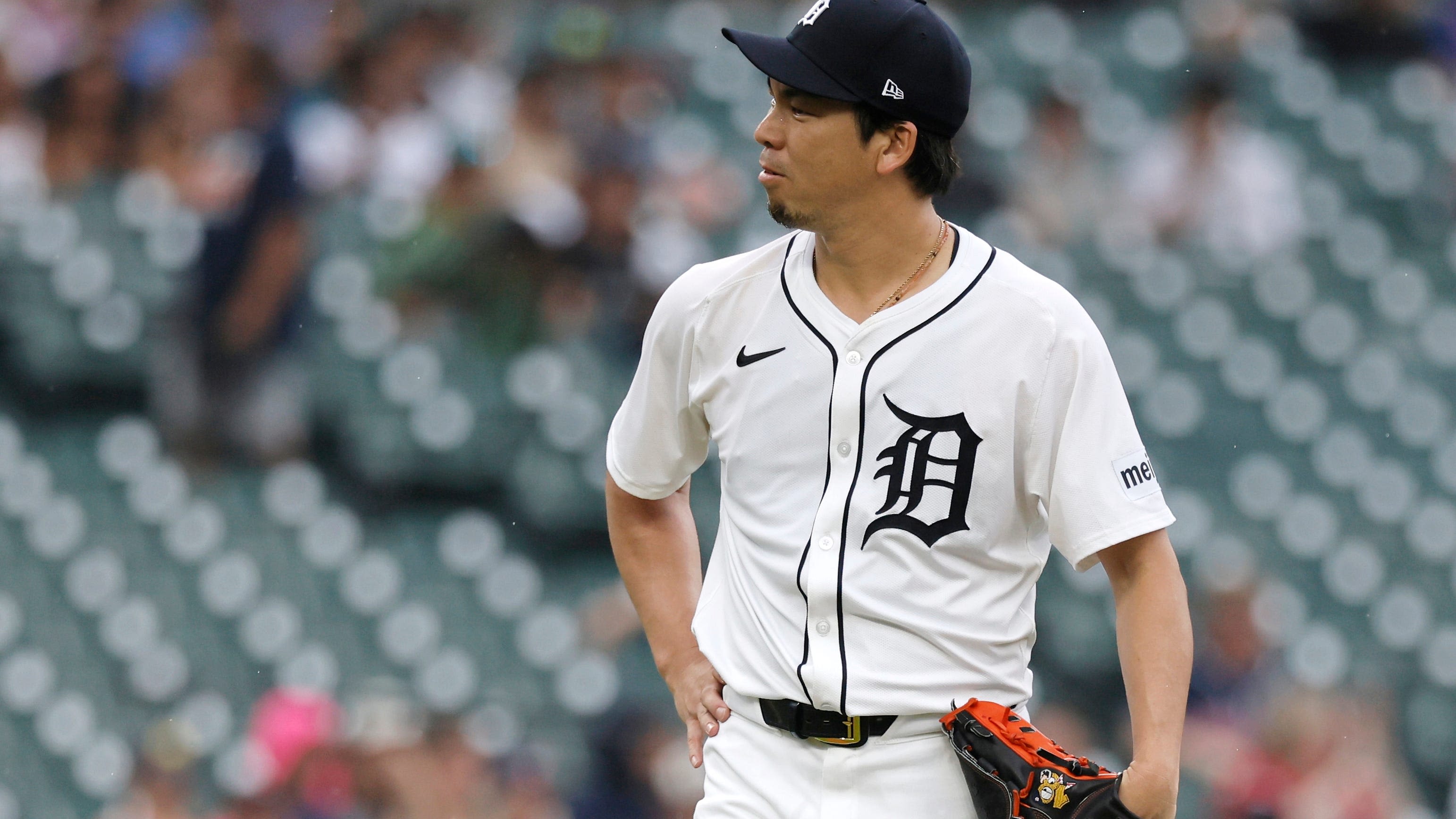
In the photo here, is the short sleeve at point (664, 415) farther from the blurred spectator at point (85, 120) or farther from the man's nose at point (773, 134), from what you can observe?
the blurred spectator at point (85, 120)

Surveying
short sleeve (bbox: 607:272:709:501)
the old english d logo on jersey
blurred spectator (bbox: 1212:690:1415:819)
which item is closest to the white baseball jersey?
the old english d logo on jersey

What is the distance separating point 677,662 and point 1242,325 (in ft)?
11.7

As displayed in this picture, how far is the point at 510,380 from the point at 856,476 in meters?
3.17

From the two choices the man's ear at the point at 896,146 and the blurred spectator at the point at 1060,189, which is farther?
the blurred spectator at the point at 1060,189

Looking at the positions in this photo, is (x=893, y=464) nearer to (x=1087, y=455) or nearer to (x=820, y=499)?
(x=820, y=499)

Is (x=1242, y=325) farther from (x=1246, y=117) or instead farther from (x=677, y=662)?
(x=677, y=662)

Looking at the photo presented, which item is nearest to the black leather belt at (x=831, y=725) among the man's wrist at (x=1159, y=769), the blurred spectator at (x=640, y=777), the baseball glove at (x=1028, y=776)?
the baseball glove at (x=1028, y=776)

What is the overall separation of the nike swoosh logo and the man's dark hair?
33 cm

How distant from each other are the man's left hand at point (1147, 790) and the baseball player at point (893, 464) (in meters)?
0.01

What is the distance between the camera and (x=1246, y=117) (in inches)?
218

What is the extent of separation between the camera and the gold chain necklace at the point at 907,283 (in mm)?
2328

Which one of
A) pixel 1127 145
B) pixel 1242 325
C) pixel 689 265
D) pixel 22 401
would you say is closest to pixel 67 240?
pixel 22 401

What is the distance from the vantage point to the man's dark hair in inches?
89.7

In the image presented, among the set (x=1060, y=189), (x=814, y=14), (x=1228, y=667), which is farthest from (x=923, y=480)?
(x=1060, y=189)
